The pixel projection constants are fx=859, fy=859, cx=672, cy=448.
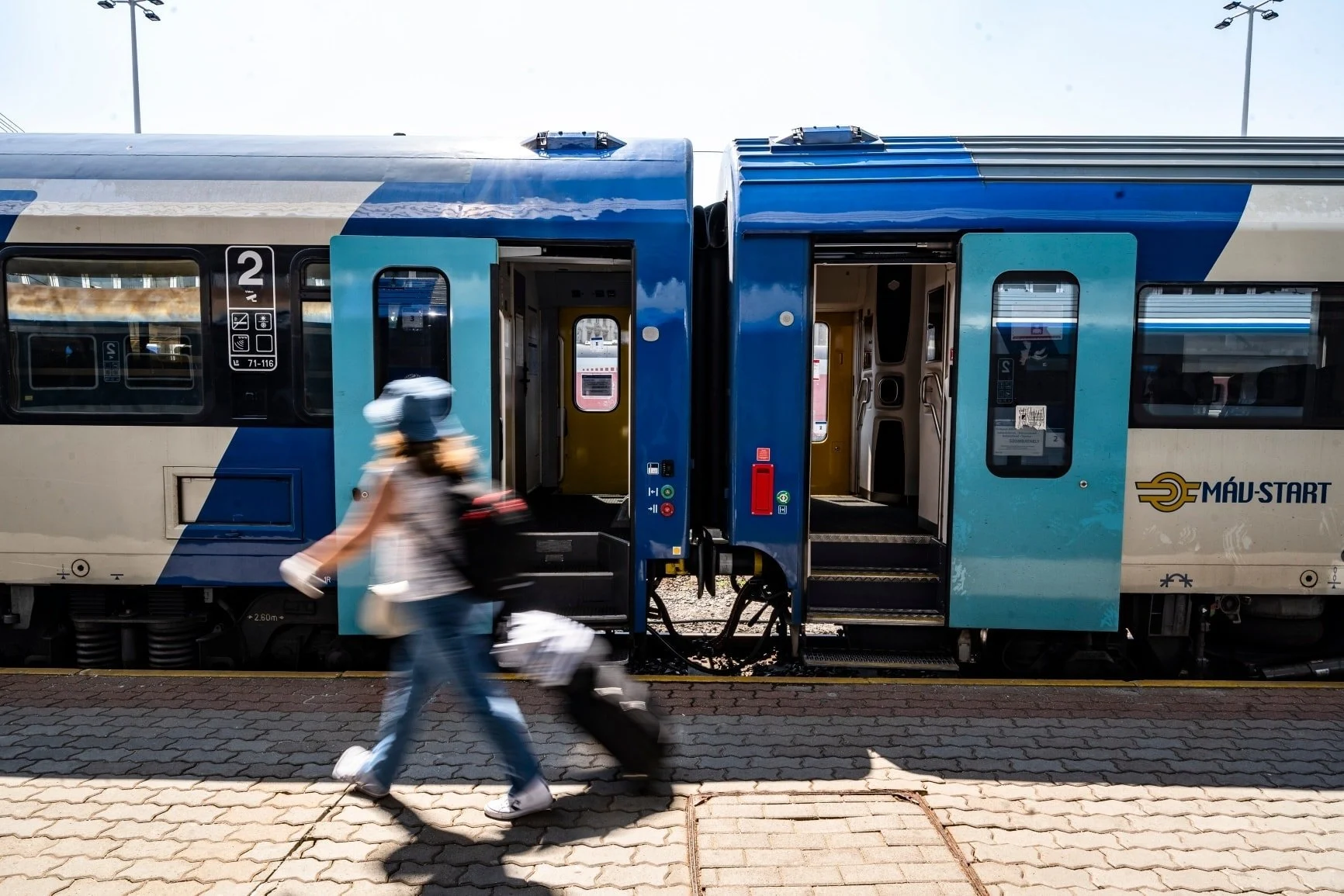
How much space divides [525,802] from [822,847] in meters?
1.28

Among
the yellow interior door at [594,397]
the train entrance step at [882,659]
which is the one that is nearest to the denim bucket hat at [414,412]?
the train entrance step at [882,659]

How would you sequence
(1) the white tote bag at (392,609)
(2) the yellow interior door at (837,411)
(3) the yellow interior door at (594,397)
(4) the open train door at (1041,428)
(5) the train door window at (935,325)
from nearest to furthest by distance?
(1) the white tote bag at (392,609), (4) the open train door at (1041,428), (5) the train door window at (935,325), (3) the yellow interior door at (594,397), (2) the yellow interior door at (837,411)

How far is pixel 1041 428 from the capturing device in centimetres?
537

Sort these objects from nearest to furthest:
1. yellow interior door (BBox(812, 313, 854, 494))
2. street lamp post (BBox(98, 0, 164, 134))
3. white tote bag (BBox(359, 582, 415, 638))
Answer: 1. white tote bag (BBox(359, 582, 415, 638))
2. yellow interior door (BBox(812, 313, 854, 494))
3. street lamp post (BBox(98, 0, 164, 134))

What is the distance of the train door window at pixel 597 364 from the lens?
8.12 metres

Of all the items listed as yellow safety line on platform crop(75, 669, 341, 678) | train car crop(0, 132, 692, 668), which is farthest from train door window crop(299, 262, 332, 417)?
yellow safety line on platform crop(75, 669, 341, 678)

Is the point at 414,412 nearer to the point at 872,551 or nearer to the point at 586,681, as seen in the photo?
the point at 586,681

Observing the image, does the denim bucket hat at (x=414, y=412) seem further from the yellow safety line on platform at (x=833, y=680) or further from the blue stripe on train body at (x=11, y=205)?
the blue stripe on train body at (x=11, y=205)

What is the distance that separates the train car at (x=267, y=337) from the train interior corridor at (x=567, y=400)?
1.32 feet

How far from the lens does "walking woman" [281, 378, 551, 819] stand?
3.56 m

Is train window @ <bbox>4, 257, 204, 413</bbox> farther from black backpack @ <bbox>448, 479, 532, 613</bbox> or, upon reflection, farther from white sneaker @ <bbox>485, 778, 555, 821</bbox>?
white sneaker @ <bbox>485, 778, 555, 821</bbox>

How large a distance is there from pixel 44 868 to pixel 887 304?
6.43 meters

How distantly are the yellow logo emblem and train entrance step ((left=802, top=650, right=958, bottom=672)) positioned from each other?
5.24 feet

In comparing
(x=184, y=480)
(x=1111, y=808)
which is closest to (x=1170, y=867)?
(x=1111, y=808)
